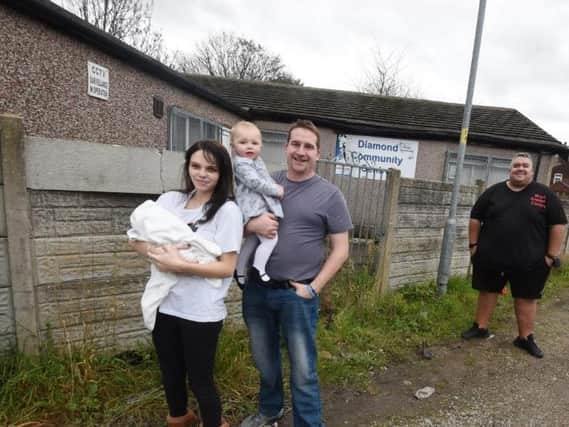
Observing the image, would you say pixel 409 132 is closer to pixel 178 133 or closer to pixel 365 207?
pixel 178 133

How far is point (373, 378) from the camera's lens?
2.96m

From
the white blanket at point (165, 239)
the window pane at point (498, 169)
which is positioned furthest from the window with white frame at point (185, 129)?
the window pane at point (498, 169)

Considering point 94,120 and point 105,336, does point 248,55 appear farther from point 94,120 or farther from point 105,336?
point 105,336

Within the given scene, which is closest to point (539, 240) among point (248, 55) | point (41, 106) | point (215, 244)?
point (215, 244)

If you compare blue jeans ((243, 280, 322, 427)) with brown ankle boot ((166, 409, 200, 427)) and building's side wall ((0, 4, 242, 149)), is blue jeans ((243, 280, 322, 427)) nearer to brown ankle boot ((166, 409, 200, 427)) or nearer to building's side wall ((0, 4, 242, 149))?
brown ankle boot ((166, 409, 200, 427))

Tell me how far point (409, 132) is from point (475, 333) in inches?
308

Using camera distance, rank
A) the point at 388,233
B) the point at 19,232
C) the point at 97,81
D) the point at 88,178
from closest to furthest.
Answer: the point at 19,232, the point at 88,178, the point at 388,233, the point at 97,81

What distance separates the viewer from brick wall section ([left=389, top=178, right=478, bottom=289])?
4.33 m

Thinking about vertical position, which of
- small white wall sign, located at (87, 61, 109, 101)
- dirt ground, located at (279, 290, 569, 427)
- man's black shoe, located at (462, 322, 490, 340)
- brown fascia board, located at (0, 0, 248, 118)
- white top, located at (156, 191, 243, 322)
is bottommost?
dirt ground, located at (279, 290, 569, 427)

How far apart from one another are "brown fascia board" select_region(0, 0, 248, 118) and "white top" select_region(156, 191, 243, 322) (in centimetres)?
382

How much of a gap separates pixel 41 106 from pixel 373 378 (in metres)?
4.76

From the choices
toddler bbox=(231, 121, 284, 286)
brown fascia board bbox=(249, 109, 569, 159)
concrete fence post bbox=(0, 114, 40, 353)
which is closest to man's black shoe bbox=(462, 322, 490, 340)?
toddler bbox=(231, 121, 284, 286)

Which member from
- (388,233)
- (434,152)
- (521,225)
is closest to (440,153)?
(434,152)

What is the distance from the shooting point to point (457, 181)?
438 cm
